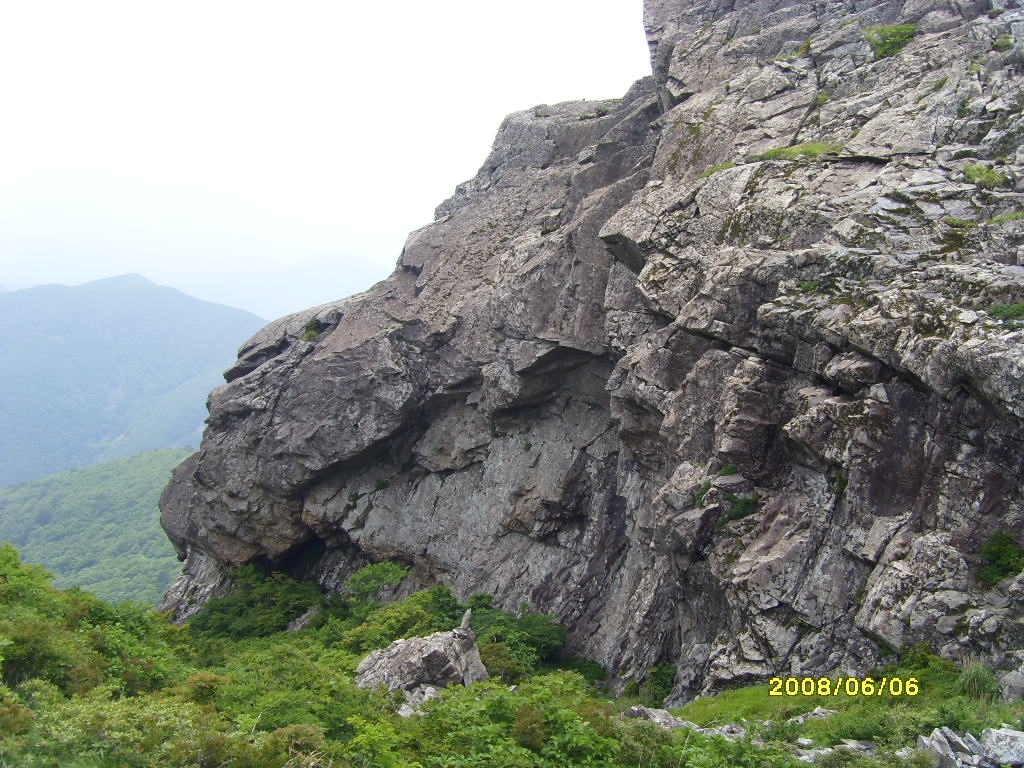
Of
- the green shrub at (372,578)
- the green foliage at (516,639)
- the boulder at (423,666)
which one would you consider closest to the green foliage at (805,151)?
the boulder at (423,666)

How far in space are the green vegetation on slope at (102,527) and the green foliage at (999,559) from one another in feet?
324

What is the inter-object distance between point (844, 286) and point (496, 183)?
29656 mm

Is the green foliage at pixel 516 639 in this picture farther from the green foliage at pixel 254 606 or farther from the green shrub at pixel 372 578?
the green foliage at pixel 254 606

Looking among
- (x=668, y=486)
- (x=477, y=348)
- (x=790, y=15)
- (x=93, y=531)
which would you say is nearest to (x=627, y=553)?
(x=668, y=486)

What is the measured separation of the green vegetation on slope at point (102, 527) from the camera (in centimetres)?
10456

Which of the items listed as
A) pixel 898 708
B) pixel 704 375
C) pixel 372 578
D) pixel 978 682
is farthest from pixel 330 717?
pixel 372 578

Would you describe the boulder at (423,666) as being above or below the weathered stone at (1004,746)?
below

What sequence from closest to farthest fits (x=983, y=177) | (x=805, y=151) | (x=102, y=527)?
(x=983, y=177) → (x=805, y=151) → (x=102, y=527)

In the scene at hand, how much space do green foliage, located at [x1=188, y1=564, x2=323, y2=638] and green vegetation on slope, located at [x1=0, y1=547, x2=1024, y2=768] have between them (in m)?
21.3

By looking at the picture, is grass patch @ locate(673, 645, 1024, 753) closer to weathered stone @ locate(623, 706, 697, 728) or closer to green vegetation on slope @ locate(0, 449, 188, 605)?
weathered stone @ locate(623, 706, 697, 728)

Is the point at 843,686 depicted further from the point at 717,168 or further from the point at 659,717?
the point at 717,168

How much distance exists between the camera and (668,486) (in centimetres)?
2433

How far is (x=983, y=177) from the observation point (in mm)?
21594

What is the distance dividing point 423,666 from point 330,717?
8063mm
